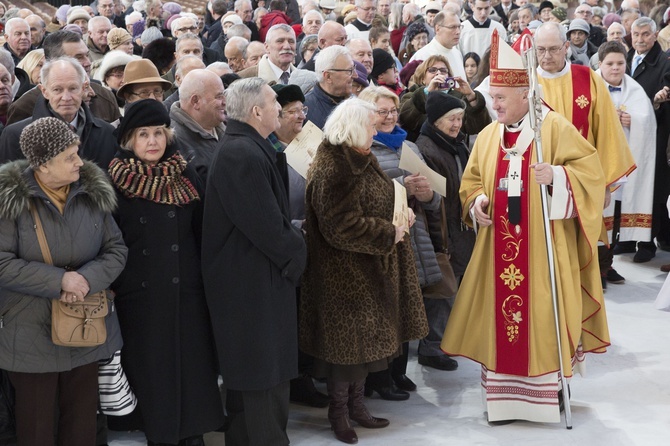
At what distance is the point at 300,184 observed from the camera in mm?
5566

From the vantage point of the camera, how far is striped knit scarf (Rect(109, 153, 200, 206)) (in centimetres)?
477

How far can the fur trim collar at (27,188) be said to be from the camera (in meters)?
4.41

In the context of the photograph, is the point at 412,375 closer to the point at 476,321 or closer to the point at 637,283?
the point at 476,321

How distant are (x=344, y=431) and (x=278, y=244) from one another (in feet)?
4.03

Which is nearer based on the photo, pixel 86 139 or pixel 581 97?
pixel 86 139

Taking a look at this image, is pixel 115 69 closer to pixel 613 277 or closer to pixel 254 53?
pixel 254 53

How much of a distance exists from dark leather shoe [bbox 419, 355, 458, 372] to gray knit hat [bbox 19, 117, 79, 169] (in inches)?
121

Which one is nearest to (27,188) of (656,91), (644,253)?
(644,253)

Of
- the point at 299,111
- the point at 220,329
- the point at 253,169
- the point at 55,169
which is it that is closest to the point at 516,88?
the point at 299,111

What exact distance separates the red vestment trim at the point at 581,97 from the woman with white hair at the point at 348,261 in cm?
230

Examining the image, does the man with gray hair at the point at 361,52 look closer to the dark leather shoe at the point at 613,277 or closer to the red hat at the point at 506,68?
the red hat at the point at 506,68

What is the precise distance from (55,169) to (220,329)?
3.66 ft

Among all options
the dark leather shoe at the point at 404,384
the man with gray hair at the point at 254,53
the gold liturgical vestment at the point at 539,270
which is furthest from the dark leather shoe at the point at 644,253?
the man with gray hair at the point at 254,53

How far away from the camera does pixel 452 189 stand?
633 centimetres
